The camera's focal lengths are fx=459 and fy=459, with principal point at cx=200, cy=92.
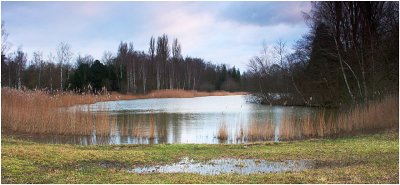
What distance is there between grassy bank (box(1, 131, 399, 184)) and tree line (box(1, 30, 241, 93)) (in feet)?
96.4

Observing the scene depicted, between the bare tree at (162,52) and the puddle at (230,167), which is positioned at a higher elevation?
the bare tree at (162,52)

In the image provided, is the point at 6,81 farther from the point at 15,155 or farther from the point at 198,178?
the point at 198,178

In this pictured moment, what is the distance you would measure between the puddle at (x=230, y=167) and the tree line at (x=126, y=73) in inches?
1205

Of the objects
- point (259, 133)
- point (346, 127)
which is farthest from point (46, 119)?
point (346, 127)

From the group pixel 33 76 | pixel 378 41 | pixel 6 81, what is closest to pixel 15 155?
pixel 378 41

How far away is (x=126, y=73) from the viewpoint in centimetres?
5384

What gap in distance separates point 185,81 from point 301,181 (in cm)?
6080

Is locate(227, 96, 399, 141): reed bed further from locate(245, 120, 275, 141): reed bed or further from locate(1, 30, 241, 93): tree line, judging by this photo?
locate(1, 30, 241, 93): tree line

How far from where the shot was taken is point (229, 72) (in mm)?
82062

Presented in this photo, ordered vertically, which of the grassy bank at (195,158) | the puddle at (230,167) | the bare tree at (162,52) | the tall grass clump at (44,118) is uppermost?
the bare tree at (162,52)

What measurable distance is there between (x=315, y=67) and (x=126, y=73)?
31.0 metres

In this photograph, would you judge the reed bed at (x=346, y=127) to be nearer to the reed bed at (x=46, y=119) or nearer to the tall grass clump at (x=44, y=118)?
the reed bed at (x=46, y=119)

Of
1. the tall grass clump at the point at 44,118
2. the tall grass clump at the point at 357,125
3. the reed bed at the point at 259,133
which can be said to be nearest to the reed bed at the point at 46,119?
the tall grass clump at the point at 44,118

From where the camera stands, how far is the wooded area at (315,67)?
1995 centimetres
